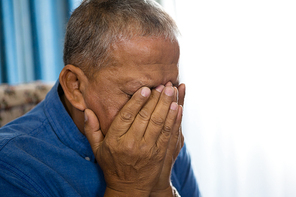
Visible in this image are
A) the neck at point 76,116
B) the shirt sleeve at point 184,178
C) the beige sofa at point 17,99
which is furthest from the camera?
the beige sofa at point 17,99

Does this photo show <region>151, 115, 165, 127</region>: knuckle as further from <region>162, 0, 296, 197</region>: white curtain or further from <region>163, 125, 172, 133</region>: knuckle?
<region>162, 0, 296, 197</region>: white curtain

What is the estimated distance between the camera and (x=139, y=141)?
899 mm

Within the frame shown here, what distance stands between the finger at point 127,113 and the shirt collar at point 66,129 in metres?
0.23

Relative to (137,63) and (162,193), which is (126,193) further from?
(137,63)

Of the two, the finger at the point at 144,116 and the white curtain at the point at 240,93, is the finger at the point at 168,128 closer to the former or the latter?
the finger at the point at 144,116

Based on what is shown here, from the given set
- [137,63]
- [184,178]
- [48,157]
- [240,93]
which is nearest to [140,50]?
[137,63]

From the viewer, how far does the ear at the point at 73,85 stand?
987 mm

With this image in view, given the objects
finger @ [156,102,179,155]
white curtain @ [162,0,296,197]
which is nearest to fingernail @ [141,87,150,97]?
finger @ [156,102,179,155]

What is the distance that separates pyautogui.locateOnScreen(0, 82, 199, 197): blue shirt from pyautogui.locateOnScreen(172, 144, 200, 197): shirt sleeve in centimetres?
43

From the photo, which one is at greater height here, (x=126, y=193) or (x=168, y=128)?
(x=168, y=128)

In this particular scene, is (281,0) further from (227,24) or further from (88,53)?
(88,53)

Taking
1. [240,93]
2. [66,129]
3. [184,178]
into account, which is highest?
[66,129]

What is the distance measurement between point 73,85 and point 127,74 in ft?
0.81

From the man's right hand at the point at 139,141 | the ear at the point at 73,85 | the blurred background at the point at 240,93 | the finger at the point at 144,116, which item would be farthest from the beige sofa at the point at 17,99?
the blurred background at the point at 240,93
